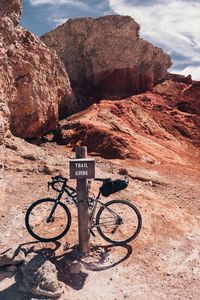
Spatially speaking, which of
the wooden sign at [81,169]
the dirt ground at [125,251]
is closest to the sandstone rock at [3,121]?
the dirt ground at [125,251]

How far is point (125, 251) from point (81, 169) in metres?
1.79

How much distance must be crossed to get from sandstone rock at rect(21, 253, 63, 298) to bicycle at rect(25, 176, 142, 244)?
106cm

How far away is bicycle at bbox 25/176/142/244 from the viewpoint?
7086mm

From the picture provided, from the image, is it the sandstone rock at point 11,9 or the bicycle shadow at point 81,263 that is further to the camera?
the sandstone rock at point 11,9

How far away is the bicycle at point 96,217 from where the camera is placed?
7086mm

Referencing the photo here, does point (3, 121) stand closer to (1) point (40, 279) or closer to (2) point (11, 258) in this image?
(2) point (11, 258)

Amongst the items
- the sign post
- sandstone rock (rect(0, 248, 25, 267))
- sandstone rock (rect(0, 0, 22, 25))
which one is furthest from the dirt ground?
sandstone rock (rect(0, 0, 22, 25))

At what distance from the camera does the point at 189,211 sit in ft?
32.3

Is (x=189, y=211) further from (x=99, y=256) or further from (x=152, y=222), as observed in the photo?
(x=99, y=256)

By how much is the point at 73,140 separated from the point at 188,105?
50.5 ft

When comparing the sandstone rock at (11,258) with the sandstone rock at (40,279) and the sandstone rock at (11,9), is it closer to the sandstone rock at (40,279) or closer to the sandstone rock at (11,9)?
the sandstone rock at (40,279)

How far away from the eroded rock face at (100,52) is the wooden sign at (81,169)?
2646 centimetres

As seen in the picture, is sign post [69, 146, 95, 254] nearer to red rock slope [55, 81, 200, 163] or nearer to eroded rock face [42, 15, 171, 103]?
red rock slope [55, 81, 200, 163]

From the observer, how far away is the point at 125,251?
7227mm
